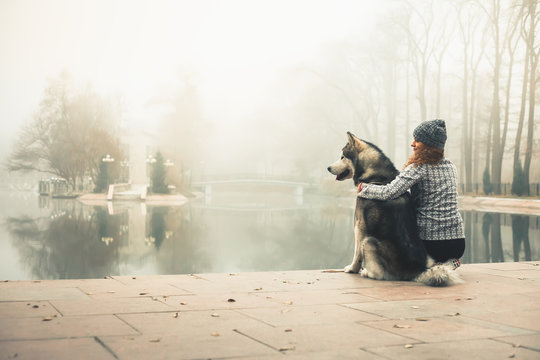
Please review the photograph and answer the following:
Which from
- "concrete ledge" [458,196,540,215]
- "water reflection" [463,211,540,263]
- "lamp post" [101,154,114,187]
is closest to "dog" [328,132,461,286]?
"water reflection" [463,211,540,263]

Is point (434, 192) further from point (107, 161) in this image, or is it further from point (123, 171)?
point (123, 171)

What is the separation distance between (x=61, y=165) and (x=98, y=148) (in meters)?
3.32

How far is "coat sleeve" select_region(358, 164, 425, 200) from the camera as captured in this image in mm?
5031

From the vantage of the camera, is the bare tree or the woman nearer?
the woman

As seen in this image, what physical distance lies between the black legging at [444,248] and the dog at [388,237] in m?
0.07

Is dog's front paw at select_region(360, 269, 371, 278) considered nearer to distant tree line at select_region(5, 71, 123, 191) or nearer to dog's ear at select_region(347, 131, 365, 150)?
dog's ear at select_region(347, 131, 365, 150)

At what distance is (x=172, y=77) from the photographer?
170ft

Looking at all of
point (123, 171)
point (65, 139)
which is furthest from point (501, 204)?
point (65, 139)

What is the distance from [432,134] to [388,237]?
90cm

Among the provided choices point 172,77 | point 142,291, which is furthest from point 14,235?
point 172,77

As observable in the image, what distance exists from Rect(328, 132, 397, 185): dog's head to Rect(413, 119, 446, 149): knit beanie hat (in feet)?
1.21

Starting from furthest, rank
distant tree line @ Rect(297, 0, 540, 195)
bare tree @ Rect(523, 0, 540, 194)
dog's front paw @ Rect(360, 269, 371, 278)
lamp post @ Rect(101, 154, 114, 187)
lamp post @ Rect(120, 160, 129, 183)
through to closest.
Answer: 1. lamp post @ Rect(120, 160, 129, 183)
2. lamp post @ Rect(101, 154, 114, 187)
3. distant tree line @ Rect(297, 0, 540, 195)
4. bare tree @ Rect(523, 0, 540, 194)
5. dog's front paw @ Rect(360, 269, 371, 278)

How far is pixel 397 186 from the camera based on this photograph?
16.5 feet

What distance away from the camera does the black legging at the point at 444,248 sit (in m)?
5.22
